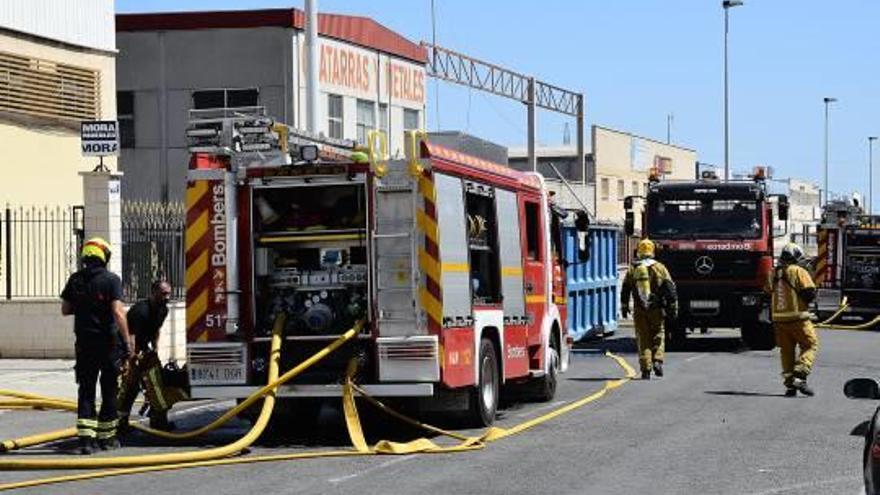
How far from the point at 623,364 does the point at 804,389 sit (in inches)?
241

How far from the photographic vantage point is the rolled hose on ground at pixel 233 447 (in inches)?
467

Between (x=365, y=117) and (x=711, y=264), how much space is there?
58.4 feet

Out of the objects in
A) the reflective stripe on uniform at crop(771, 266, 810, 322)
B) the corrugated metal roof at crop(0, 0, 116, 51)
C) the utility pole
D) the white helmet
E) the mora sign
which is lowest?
the reflective stripe on uniform at crop(771, 266, 810, 322)

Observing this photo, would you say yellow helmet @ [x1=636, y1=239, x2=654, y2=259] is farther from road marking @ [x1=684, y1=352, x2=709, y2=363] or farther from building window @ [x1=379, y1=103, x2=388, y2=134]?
building window @ [x1=379, y1=103, x2=388, y2=134]

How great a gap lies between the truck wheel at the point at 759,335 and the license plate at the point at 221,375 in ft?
49.3

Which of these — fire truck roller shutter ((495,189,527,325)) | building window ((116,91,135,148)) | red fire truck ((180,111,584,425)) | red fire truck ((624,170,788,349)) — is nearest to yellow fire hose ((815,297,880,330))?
red fire truck ((624,170,788,349))

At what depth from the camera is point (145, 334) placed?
1425cm

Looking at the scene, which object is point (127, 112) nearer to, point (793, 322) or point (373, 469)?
point (793, 322)

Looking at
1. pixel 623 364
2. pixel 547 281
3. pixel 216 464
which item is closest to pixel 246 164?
pixel 216 464

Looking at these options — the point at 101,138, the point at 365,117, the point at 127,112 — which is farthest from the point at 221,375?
the point at 365,117

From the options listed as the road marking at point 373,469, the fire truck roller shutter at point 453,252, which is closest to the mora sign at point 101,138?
the fire truck roller shutter at point 453,252

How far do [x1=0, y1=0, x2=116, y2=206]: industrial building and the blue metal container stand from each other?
9.71 m

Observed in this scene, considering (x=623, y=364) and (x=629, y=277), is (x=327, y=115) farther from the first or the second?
(x=629, y=277)

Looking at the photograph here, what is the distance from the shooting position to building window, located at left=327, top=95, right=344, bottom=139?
40094 millimetres
